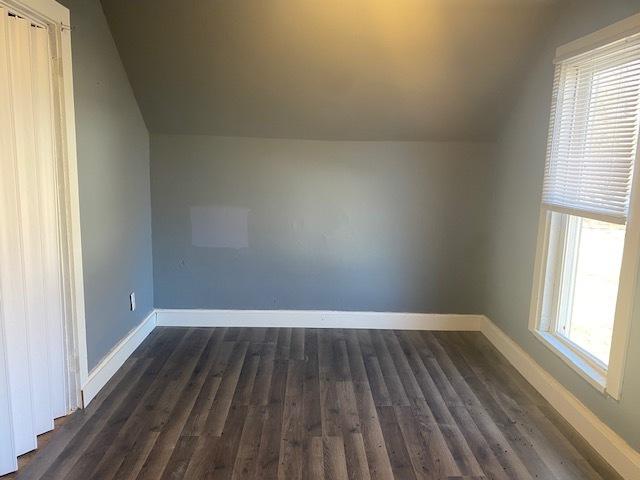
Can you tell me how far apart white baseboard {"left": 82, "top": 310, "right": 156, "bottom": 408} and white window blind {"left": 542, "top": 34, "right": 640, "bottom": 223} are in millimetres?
2801

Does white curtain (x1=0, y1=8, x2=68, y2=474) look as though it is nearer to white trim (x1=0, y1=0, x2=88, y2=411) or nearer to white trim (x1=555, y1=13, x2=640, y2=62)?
white trim (x1=0, y1=0, x2=88, y2=411)

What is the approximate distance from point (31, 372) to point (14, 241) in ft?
2.05

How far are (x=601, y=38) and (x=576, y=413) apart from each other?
1894mm

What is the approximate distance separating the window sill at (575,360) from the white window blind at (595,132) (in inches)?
30.5

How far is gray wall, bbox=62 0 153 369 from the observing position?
254 centimetres

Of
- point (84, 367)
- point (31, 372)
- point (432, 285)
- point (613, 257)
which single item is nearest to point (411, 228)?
point (432, 285)

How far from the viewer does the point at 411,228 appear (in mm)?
3809

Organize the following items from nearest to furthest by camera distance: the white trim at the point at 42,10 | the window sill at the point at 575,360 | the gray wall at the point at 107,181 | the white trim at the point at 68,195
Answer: the white trim at the point at 42,10, the white trim at the point at 68,195, the window sill at the point at 575,360, the gray wall at the point at 107,181

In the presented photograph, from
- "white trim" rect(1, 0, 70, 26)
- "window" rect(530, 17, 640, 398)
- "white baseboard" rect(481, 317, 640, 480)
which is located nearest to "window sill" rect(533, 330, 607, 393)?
"window" rect(530, 17, 640, 398)

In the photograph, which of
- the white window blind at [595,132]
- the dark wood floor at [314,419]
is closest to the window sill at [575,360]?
the dark wood floor at [314,419]

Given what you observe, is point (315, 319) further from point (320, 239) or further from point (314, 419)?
point (314, 419)

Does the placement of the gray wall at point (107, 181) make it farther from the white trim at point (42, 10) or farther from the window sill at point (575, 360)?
the window sill at point (575, 360)

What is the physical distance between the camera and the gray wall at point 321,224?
3.70 metres

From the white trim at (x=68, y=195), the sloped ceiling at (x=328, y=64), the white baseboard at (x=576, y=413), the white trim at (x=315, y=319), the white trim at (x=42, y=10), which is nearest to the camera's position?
the white trim at (x=42, y=10)
